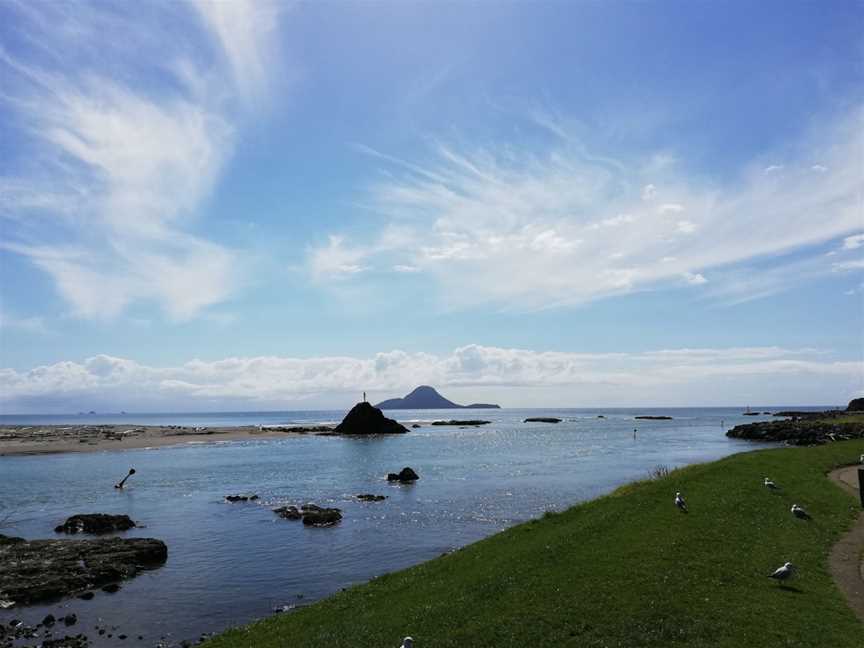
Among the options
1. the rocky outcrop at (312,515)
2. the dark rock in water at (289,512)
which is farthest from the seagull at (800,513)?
the dark rock in water at (289,512)

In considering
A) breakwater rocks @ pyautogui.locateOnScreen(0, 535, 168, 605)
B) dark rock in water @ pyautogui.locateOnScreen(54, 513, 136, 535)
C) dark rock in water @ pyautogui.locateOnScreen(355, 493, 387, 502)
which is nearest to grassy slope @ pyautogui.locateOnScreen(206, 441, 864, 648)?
breakwater rocks @ pyautogui.locateOnScreen(0, 535, 168, 605)

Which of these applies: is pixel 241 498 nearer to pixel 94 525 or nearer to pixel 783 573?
pixel 94 525

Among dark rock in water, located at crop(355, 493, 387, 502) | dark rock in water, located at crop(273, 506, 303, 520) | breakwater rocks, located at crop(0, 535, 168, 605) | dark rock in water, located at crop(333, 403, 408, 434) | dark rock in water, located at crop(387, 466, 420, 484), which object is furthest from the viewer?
dark rock in water, located at crop(333, 403, 408, 434)

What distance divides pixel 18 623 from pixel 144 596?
16.9ft

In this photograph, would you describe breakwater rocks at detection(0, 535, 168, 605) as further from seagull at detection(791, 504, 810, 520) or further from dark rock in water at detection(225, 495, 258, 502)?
seagull at detection(791, 504, 810, 520)

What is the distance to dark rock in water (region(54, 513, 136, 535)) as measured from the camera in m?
39.2

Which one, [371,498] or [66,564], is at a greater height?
[66,564]

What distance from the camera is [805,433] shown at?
3939 inches

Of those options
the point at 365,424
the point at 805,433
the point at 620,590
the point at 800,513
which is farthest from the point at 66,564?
the point at 365,424

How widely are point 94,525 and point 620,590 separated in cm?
3826

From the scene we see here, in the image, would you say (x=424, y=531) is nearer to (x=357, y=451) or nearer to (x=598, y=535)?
(x=598, y=535)

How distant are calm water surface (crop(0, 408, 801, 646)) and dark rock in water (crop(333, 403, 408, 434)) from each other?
5614cm

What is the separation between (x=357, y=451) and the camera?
105 metres

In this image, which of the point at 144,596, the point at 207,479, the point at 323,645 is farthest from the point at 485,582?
the point at 207,479
